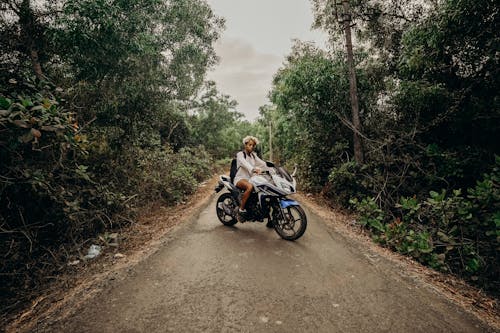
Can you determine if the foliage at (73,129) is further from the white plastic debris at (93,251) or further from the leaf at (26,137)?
the white plastic debris at (93,251)

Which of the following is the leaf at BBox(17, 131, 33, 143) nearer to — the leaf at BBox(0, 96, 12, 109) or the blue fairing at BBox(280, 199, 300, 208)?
the leaf at BBox(0, 96, 12, 109)

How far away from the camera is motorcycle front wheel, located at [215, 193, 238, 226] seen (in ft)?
15.9

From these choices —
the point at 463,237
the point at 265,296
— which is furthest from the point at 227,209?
the point at 463,237

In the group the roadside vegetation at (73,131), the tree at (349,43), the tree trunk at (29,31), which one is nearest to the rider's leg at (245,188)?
the roadside vegetation at (73,131)

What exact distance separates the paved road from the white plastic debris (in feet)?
3.14

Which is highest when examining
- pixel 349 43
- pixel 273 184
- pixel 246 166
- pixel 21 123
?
pixel 349 43

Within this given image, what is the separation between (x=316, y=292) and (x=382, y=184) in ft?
14.4

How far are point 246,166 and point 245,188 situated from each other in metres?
0.44

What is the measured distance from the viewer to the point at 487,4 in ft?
14.5

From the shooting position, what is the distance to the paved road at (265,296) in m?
2.12

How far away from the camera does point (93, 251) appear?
369 centimetres

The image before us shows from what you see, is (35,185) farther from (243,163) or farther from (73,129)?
(243,163)

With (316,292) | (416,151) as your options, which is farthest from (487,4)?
(316,292)

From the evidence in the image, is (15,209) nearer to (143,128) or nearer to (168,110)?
(143,128)
